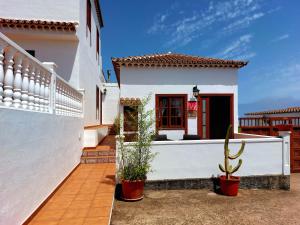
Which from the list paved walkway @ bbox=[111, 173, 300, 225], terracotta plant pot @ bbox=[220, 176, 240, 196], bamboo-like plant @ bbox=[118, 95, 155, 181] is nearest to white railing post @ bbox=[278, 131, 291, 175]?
paved walkway @ bbox=[111, 173, 300, 225]

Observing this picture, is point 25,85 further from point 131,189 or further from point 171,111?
point 171,111

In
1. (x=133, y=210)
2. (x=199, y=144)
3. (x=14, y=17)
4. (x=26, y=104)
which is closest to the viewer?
(x=26, y=104)

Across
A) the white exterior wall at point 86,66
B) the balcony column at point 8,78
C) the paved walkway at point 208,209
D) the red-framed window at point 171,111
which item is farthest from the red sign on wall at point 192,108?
the balcony column at point 8,78

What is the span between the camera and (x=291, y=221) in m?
4.54

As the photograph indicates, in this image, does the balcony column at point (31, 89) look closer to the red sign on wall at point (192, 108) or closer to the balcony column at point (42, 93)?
the balcony column at point (42, 93)

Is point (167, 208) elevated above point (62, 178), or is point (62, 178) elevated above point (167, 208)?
point (62, 178)

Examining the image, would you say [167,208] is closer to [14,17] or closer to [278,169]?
[278,169]

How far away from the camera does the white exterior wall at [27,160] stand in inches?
104

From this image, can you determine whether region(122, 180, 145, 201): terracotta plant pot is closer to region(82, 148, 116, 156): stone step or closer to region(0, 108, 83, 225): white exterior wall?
region(0, 108, 83, 225): white exterior wall

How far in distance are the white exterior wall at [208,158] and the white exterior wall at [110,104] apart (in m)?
12.4

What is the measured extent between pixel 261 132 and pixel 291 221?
7208 mm

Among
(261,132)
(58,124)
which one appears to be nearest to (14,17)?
(58,124)

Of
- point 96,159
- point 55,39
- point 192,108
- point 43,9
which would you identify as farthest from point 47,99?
point 192,108

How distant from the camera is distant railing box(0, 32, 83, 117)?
9.27ft
